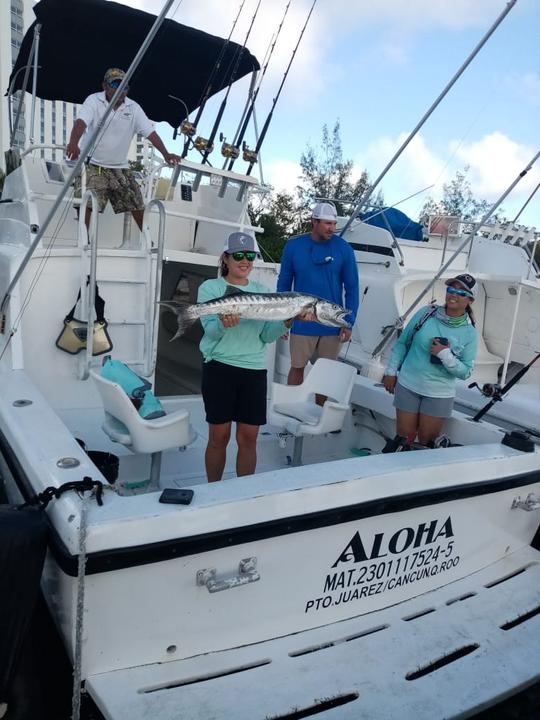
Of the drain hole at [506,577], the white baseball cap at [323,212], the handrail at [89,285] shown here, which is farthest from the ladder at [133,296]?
A: the drain hole at [506,577]

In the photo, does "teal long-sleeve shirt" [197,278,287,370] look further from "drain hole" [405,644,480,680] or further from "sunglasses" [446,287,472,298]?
"drain hole" [405,644,480,680]

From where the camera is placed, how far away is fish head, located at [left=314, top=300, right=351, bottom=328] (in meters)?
3.08

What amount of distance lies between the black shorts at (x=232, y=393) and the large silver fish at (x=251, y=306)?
331 mm

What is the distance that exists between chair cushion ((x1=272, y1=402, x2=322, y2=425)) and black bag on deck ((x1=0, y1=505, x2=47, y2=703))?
222 centimetres

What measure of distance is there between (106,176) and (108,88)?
663 mm

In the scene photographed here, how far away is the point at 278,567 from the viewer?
2346 mm

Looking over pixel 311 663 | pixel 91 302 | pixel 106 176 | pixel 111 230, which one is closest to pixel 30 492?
pixel 311 663

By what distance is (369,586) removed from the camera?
265 cm

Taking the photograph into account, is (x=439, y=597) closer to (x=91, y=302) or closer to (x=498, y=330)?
(x=91, y=302)

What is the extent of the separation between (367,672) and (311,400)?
87.9 inches

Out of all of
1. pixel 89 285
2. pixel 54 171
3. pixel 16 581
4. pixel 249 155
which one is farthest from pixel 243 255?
pixel 54 171

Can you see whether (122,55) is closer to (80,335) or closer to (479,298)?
(80,335)

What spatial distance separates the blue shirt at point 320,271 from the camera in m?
4.32

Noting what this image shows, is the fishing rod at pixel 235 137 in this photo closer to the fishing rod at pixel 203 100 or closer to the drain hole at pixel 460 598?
the fishing rod at pixel 203 100
